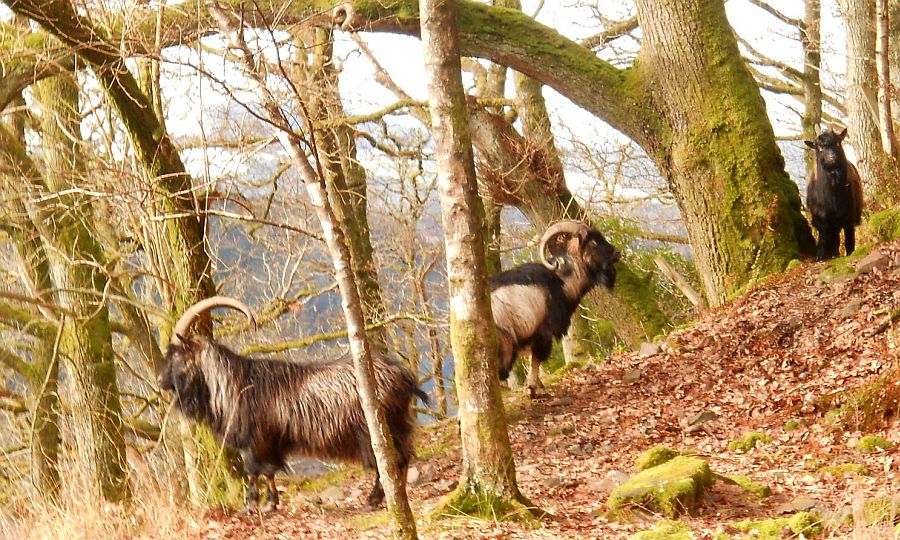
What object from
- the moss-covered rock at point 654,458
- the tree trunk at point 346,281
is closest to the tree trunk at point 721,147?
the moss-covered rock at point 654,458

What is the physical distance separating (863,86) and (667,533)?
11119mm

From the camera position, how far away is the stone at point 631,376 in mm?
10656

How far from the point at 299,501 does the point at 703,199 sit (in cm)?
645

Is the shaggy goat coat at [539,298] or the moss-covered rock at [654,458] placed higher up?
the shaggy goat coat at [539,298]

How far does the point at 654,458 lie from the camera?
781 centimetres

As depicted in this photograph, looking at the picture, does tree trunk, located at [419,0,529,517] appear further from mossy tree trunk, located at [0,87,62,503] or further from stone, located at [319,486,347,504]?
mossy tree trunk, located at [0,87,62,503]

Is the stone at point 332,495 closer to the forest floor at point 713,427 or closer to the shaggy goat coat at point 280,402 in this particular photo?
the forest floor at point 713,427

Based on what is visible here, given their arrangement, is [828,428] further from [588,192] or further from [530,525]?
[588,192]

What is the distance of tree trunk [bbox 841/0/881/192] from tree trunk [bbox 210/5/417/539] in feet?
36.4

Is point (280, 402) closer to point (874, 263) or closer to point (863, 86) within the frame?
point (874, 263)

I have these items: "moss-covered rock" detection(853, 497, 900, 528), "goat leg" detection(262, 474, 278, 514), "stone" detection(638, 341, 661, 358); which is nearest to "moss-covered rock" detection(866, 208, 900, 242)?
"stone" detection(638, 341, 661, 358)

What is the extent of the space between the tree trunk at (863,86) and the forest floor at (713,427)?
15.3ft

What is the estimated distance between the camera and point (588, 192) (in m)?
16.2

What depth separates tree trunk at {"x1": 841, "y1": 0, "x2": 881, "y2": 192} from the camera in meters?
14.5
